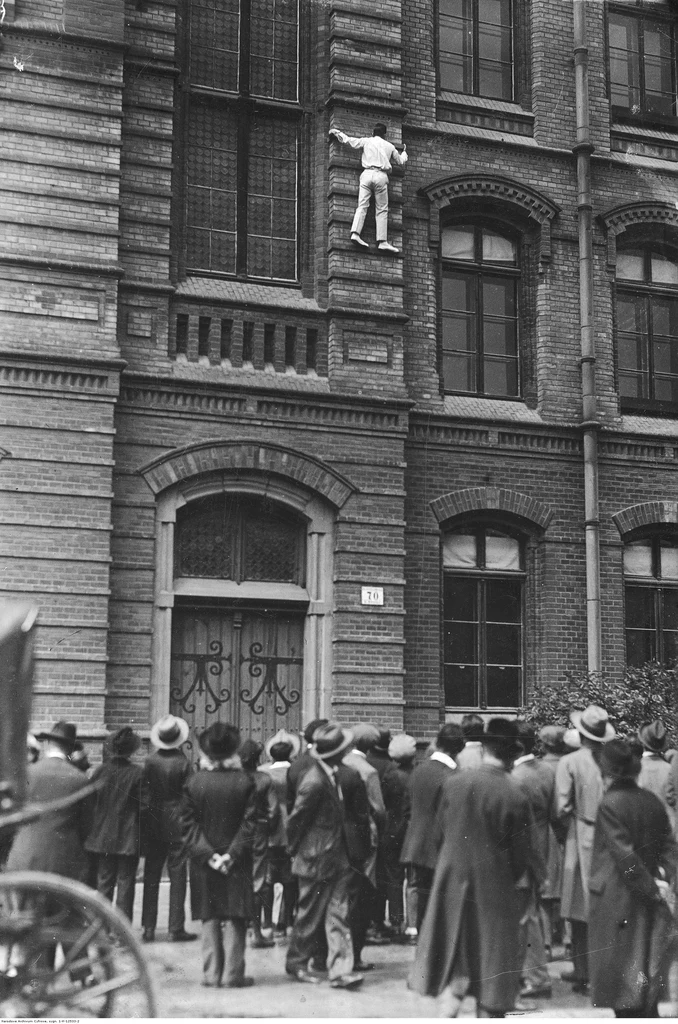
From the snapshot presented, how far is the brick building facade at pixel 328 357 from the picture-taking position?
1195 cm

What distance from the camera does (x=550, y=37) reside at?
49.6ft

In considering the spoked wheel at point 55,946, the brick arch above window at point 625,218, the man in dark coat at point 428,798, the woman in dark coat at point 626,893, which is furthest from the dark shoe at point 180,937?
the brick arch above window at point 625,218

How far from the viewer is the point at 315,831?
7.91 m

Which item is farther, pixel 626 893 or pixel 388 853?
pixel 388 853

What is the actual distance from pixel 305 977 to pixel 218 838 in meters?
1.14

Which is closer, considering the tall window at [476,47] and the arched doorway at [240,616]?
the arched doorway at [240,616]

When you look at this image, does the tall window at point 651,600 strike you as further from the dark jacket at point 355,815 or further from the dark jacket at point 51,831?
the dark jacket at point 51,831

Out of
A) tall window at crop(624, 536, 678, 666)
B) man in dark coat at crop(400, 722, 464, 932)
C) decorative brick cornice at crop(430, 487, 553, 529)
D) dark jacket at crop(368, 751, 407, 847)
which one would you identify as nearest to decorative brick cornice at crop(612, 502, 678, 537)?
tall window at crop(624, 536, 678, 666)

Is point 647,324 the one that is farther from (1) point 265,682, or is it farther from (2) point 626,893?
(2) point 626,893

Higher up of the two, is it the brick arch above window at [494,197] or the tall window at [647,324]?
the brick arch above window at [494,197]

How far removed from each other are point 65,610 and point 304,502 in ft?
9.43

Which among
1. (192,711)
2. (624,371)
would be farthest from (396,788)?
(624,371)

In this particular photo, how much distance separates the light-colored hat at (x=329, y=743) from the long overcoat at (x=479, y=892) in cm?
136

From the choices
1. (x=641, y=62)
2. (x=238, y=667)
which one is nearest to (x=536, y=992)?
(x=238, y=667)
